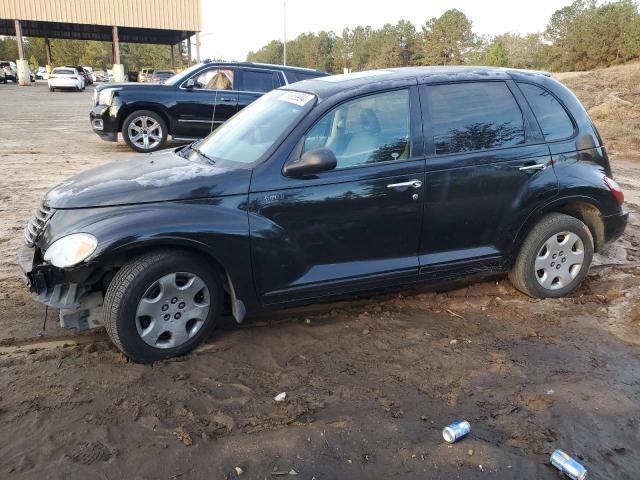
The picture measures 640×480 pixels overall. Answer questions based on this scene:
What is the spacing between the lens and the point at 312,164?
3.58 metres

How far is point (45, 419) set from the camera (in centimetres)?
297

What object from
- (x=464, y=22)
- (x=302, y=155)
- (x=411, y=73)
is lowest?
(x=302, y=155)

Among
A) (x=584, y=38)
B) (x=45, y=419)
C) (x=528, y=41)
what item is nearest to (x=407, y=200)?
(x=45, y=419)

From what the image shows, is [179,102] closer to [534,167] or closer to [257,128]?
[257,128]

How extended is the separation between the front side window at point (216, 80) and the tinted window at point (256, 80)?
28 cm

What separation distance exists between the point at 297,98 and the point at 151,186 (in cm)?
133

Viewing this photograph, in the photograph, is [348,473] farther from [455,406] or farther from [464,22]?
[464,22]

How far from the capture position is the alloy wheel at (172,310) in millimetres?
3414

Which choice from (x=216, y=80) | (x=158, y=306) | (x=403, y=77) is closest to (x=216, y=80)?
(x=216, y=80)

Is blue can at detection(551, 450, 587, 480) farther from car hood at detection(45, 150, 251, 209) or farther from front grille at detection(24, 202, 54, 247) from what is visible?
front grille at detection(24, 202, 54, 247)

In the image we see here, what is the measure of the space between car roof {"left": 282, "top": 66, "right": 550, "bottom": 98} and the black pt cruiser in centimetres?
2

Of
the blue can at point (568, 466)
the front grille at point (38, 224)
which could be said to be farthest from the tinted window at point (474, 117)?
the front grille at point (38, 224)

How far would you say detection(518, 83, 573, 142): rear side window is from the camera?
4.44 m

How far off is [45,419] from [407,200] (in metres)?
2.66
